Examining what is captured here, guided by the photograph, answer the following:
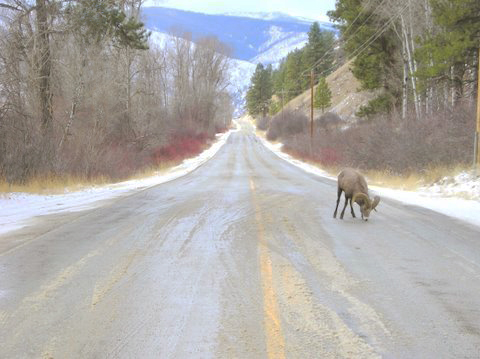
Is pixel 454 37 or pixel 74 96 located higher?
pixel 454 37

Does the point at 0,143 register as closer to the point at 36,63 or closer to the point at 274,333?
the point at 36,63

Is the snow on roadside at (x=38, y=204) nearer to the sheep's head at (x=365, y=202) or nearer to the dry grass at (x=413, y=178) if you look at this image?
the sheep's head at (x=365, y=202)

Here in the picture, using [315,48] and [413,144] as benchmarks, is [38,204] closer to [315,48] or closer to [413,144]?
[413,144]

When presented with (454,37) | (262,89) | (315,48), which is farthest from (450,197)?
(262,89)

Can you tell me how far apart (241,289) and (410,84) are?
2881 cm

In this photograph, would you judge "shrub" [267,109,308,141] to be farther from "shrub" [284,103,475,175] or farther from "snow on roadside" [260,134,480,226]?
"snow on roadside" [260,134,480,226]

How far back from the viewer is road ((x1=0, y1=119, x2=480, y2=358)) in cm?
378

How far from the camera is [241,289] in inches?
201

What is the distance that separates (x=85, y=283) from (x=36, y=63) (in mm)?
14559

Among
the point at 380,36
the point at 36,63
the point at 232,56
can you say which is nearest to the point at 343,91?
the point at 232,56

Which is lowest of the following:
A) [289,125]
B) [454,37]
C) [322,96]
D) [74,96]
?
[289,125]

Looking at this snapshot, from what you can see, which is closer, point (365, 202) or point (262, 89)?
point (365, 202)

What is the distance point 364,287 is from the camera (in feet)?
17.0

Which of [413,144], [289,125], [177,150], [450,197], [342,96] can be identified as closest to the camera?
[450,197]
